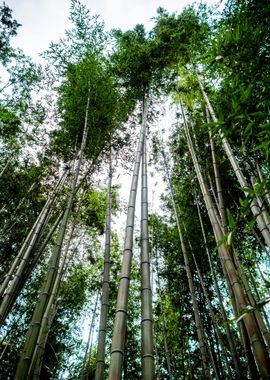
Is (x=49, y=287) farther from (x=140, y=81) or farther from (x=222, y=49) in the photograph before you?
(x=140, y=81)

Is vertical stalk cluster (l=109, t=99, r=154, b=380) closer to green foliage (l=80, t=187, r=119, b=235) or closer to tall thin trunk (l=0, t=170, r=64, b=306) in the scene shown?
tall thin trunk (l=0, t=170, r=64, b=306)

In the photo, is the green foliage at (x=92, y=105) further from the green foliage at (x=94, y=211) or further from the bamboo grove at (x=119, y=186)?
the green foliage at (x=94, y=211)

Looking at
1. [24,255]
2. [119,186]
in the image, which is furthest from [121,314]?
[119,186]

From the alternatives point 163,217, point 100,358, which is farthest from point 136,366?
point 100,358

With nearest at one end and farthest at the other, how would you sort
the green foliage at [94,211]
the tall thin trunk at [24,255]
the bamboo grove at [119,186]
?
1. the tall thin trunk at [24,255]
2. the bamboo grove at [119,186]
3. the green foliage at [94,211]

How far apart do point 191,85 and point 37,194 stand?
13.7 feet

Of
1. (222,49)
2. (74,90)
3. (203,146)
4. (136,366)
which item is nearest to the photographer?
(222,49)

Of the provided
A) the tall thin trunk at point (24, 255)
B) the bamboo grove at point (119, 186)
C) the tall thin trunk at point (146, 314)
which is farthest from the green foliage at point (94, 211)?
the tall thin trunk at point (146, 314)

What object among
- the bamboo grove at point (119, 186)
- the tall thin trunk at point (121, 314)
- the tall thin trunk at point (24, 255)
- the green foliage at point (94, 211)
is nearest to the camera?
the tall thin trunk at point (121, 314)

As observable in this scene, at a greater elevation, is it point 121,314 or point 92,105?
point 92,105

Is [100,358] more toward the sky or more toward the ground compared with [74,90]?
more toward the ground

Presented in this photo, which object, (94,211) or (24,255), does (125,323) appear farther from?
(94,211)

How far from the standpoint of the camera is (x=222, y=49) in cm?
183

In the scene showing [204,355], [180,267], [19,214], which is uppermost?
[19,214]
